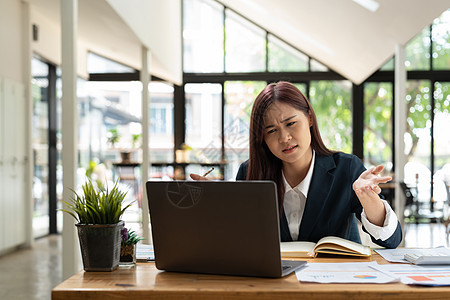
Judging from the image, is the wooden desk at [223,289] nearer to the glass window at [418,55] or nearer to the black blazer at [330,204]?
the black blazer at [330,204]

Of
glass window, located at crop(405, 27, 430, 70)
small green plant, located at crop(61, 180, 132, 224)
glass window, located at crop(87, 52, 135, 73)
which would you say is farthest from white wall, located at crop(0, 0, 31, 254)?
glass window, located at crop(405, 27, 430, 70)

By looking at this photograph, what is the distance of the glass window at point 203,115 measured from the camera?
11.8 metres

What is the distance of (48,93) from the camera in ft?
29.3

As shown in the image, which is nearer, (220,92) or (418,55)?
(418,55)

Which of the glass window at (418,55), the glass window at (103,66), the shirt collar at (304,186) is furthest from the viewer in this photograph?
the glass window at (103,66)

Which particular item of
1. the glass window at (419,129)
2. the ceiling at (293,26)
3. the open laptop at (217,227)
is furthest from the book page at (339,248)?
the glass window at (419,129)

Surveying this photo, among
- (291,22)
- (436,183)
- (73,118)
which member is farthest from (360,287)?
(436,183)

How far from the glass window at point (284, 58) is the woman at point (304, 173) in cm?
971

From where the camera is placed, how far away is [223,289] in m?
1.36

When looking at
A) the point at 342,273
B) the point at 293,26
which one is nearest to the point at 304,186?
the point at 342,273

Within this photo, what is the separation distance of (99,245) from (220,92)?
10.3m

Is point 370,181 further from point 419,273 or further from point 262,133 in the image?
point 262,133

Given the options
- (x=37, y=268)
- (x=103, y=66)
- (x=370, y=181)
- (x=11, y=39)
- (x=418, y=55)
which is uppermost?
(x=418, y=55)

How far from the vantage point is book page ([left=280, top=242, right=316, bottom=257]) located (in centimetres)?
179
